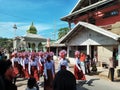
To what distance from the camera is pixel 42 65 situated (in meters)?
14.6

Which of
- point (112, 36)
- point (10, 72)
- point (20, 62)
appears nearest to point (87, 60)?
point (112, 36)

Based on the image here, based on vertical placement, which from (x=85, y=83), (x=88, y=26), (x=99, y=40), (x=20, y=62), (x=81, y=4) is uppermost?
(x=81, y=4)

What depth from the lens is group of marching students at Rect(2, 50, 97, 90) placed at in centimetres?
1086

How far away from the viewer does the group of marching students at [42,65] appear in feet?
35.6

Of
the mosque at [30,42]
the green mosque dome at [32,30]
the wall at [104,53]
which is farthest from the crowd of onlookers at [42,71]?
the green mosque dome at [32,30]

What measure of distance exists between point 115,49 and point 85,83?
906 centimetres

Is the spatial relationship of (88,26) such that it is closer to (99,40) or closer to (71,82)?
(99,40)

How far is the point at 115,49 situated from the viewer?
22484 mm

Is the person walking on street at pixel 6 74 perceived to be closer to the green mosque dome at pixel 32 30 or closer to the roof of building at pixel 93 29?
the roof of building at pixel 93 29

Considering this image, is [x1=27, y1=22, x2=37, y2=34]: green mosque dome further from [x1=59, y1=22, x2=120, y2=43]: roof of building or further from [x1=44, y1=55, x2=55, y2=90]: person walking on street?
[x1=44, y1=55, x2=55, y2=90]: person walking on street

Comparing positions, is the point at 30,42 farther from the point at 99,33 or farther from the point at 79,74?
the point at 79,74

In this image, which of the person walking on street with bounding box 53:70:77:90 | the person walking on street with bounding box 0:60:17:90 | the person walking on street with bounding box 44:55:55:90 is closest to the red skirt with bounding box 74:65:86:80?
the person walking on street with bounding box 44:55:55:90

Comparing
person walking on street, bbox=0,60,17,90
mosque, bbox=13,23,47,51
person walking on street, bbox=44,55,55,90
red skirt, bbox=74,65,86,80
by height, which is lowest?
red skirt, bbox=74,65,86,80

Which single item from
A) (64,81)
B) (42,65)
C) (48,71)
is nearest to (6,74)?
(64,81)
